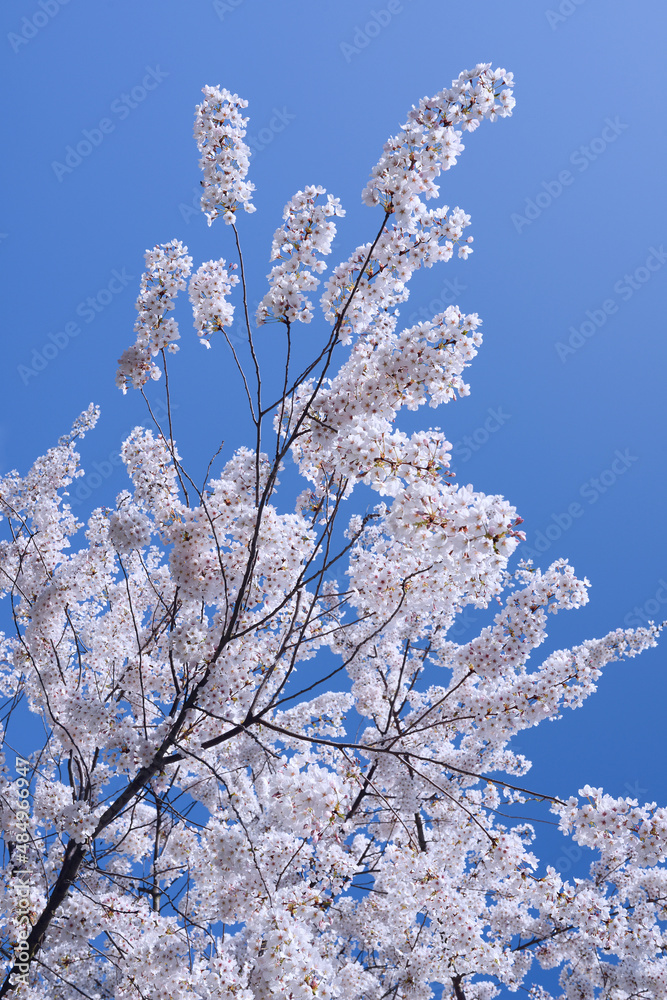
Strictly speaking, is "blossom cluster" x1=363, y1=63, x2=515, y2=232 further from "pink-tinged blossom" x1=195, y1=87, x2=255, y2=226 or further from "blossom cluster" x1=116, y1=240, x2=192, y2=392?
"blossom cluster" x1=116, y1=240, x2=192, y2=392

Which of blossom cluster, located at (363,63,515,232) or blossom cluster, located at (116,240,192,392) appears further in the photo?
blossom cluster, located at (116,240,192,392)

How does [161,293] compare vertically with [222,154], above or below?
below

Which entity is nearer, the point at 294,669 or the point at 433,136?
the point at 433,136

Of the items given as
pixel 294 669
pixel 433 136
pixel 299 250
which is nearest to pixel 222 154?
pixel 299 250

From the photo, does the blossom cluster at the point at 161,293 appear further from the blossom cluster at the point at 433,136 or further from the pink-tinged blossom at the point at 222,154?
the blossom cluster at the point at 433,136

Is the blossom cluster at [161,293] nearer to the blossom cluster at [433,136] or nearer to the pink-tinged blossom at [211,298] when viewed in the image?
the pink-tinged blossom at [211,298]

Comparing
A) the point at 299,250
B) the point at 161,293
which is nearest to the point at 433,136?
the point at 299,250

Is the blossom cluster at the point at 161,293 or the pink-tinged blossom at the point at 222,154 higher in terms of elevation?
the pink-tinged blossom at the point at 222,154

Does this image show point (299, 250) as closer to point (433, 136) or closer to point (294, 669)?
point (433, 136)

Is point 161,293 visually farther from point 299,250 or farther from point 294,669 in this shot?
point 294,669

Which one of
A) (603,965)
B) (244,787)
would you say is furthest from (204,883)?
(603,965)

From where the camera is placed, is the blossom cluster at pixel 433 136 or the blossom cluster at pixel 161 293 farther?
the blossom cluster at pixel 161 293

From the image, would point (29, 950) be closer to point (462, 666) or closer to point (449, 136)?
point (462, 666)

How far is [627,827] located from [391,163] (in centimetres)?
574
